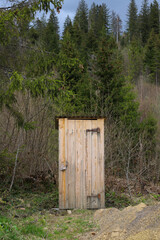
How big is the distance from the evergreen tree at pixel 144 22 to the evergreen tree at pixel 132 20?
98 cm

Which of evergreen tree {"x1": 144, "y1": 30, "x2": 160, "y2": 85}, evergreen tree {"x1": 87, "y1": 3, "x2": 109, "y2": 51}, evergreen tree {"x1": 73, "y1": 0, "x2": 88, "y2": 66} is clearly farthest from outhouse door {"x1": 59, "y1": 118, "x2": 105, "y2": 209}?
evergreen tree {"x1": 87, "y1": 3, "x2": 109, "y2": 51}

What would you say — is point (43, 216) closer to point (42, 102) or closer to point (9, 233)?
point (9, 233)

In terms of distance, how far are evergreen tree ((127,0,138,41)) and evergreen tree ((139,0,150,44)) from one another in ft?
3.23

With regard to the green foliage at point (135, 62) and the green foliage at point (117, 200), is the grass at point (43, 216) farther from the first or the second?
the green foliage at point (135, 62)

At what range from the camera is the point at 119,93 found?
14.6 meters

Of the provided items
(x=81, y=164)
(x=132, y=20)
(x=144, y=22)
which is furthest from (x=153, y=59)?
(x=81, y=164)

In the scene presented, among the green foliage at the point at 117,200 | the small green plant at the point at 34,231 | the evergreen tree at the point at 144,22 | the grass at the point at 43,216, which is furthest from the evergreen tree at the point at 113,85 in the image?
the evergreen tree at the point at 144,22

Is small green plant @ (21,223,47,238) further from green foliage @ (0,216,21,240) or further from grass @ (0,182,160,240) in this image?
green foliage @ (0,216,21,240)

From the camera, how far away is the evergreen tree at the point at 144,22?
4294 cm

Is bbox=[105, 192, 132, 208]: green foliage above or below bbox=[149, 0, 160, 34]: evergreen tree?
below

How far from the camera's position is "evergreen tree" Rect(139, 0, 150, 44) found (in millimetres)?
42938

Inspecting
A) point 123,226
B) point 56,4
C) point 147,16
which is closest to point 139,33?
point 147,16

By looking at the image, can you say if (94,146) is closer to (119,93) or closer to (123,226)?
(123,226)

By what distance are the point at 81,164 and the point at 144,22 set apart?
42.1 m
